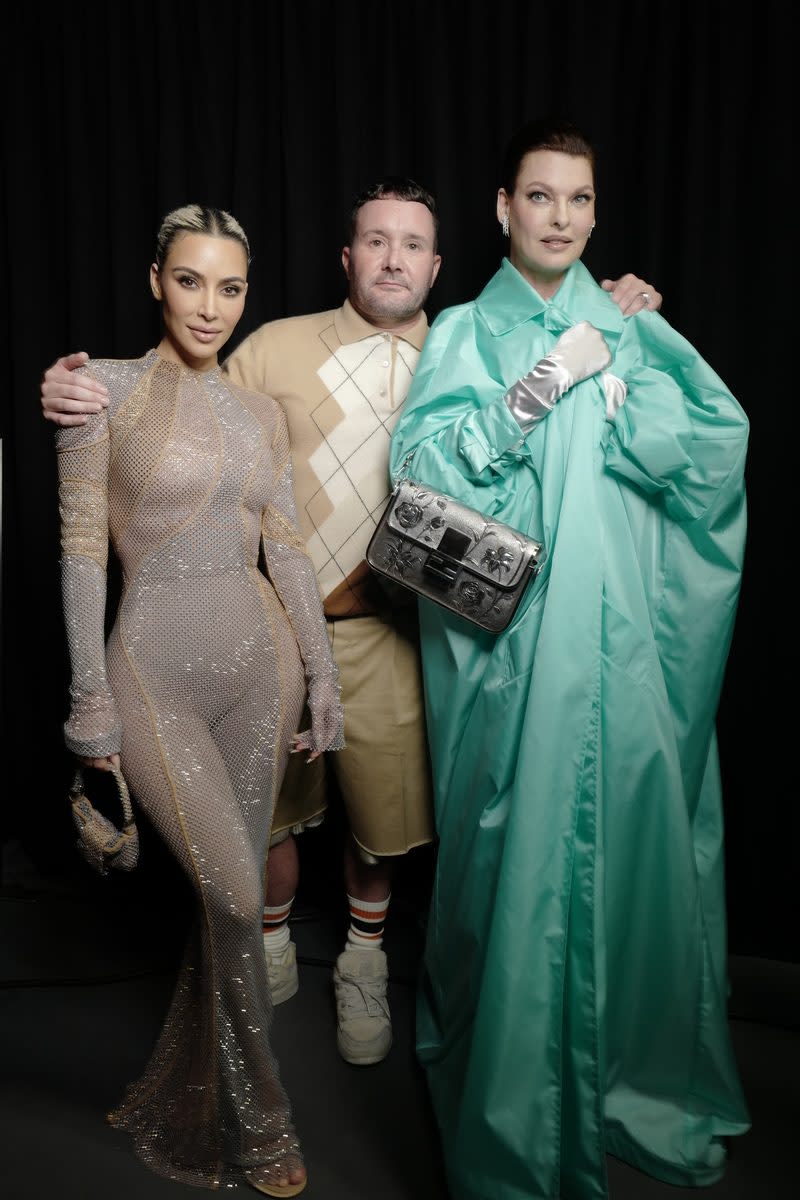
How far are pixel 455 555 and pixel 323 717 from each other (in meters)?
0.41

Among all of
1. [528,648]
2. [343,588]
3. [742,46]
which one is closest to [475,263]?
[742,46]

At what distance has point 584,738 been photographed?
5.26 ft

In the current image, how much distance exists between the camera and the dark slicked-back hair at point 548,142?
68.6 inches

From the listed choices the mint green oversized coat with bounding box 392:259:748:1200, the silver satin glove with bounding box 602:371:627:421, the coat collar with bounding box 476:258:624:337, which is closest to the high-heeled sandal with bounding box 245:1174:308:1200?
the mint green oversized coat with bounding box 392:259:748:1200

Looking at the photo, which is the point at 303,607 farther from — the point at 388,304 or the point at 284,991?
the point at 284,991

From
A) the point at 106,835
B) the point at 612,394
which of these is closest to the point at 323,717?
the point at 106,835

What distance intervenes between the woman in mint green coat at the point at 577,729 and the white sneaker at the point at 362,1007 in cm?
22

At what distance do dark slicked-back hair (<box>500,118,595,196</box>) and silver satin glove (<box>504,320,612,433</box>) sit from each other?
0.38 m

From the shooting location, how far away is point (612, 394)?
5.52 feet

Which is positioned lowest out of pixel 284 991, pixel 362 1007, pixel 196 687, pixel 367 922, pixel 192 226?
pixel 284 991

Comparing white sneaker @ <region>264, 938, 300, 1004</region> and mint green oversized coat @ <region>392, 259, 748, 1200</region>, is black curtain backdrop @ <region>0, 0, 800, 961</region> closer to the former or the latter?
mint green oversized coat @ <region>392, 259, 748, 1200</region>

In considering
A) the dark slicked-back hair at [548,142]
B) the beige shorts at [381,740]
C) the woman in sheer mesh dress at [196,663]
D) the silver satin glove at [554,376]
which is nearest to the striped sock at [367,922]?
the beige shorts at [381,740]

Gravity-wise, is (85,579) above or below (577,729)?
above

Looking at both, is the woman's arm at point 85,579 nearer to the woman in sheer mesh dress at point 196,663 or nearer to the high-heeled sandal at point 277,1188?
the woman in sheer mesh dress at point 196,663
